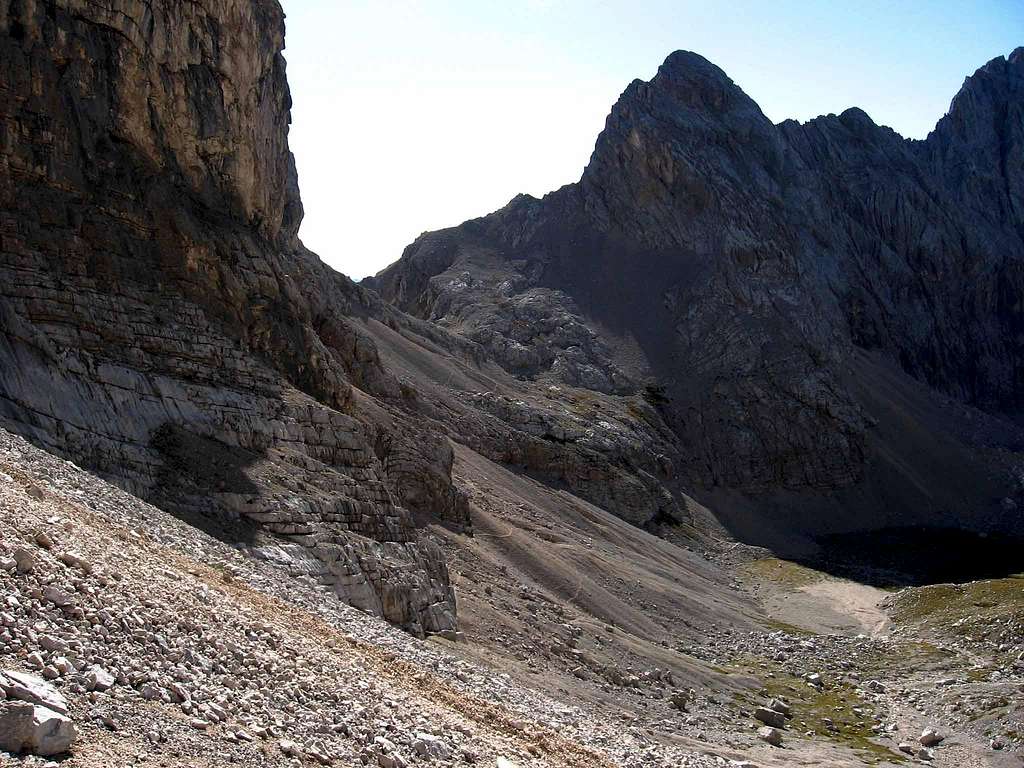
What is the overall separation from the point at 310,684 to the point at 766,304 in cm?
11631

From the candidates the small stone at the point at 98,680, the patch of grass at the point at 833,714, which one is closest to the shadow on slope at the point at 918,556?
the patch of grass at the point at 833,714

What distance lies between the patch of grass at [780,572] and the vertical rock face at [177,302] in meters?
49.5

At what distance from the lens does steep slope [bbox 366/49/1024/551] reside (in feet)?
375

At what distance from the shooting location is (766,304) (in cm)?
12738

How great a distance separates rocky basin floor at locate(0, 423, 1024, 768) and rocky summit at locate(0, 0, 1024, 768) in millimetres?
110

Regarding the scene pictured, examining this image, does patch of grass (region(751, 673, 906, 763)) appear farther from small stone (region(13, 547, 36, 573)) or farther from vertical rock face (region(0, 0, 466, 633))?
small stone (region(13, 547, 36, 573))

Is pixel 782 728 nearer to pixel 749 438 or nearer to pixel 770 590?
pixel 770 590

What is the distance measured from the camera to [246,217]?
43969 mm

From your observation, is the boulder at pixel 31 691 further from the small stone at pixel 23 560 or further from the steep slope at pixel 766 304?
the steep slope at pixel 766 304

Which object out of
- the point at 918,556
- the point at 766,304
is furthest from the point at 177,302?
the point at 766,304

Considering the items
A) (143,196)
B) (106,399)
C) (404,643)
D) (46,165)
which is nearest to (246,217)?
(143,196)

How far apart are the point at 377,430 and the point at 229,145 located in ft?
52.7

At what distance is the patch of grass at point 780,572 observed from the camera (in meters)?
83.3

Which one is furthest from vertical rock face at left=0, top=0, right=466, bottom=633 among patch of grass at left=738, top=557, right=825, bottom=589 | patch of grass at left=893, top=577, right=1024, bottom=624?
patch of grass at left=738, top=557, right=825, bottom=589
